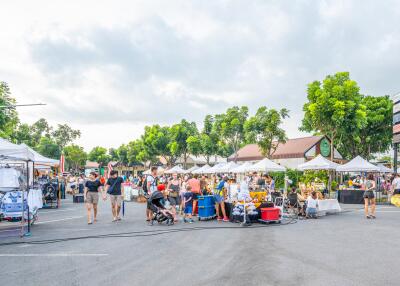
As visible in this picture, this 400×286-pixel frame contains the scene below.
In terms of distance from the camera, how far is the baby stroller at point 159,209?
1262 cm

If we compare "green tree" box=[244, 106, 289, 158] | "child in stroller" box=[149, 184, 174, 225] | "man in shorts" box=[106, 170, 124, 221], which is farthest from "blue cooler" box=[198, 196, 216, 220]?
"green tree" box=[244, 106, 289, 158]

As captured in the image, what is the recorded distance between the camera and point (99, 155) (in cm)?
12394

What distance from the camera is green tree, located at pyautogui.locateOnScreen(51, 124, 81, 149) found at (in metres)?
109

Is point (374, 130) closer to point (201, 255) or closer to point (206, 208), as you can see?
point (206, 208)

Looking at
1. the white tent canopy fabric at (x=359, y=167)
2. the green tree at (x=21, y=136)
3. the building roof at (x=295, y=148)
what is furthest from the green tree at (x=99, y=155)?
the white tent canopy fabric at (x=359, y=167)

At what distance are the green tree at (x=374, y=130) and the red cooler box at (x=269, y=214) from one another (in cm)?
Result: 2860

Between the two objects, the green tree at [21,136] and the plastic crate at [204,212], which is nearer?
the plastic crate at [204,212]

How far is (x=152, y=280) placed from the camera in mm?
5754

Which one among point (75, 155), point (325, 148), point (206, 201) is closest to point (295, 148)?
point (325, 148)

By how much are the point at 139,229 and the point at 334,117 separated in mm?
23620

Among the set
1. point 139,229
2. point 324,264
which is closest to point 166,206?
point 139,229

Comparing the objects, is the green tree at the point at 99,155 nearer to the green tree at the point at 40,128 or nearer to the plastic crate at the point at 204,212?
the green tree at the point at 40,128

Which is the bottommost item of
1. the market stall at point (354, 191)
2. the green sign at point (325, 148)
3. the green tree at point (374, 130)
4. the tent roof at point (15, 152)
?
the market stall at point (354, 191)

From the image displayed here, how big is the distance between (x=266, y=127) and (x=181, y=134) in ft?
72.2
